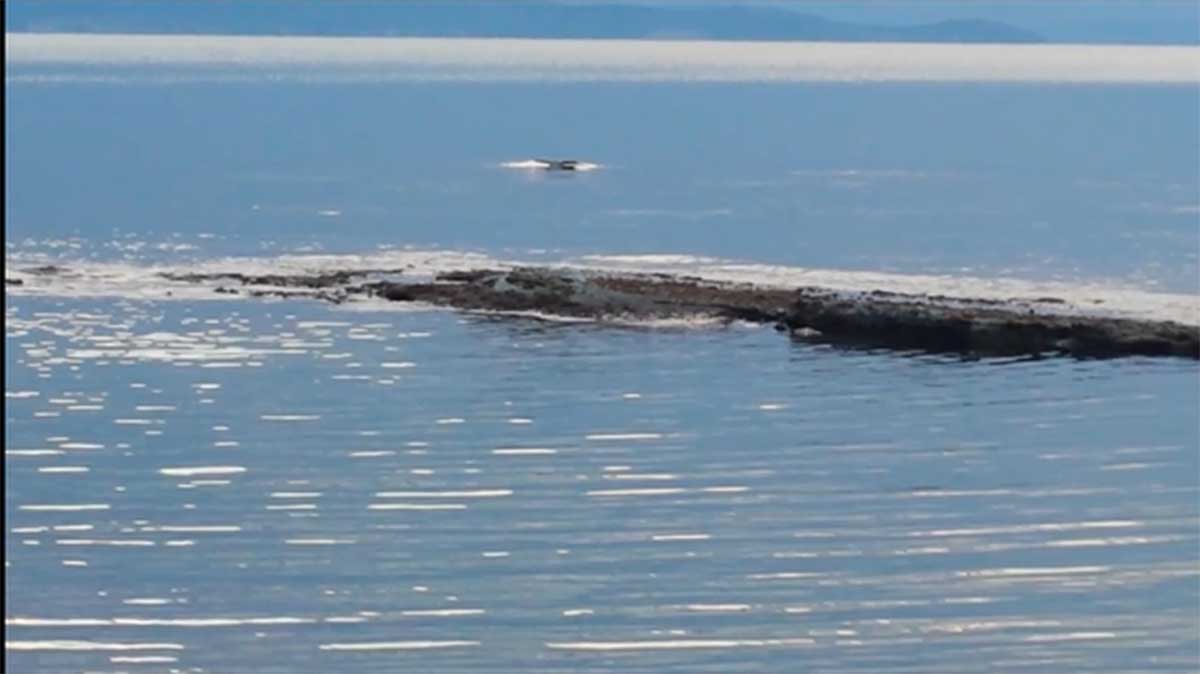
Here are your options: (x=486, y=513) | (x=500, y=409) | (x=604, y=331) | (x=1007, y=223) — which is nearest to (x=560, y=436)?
(x=500, y=409)

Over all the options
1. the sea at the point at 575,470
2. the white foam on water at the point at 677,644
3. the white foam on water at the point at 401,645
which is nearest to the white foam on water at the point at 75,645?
the sea at the point at 575,470

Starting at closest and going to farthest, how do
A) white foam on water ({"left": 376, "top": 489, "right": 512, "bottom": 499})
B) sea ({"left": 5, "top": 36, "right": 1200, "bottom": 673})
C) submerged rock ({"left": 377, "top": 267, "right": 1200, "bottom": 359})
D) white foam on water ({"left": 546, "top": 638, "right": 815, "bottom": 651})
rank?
white foam on water ({"left": 546, "top": 638, "right": 815, "bottom": 651})
sea ({"left": 5, "top": 36, "right": 1200, "bottom": 673})
white foam on water ({"left": 376, "top": 489, "right": 512, "bottom": 499})
submerged rock ({"left": 377, "top": 267, "right": 1200, "bottom": 359})

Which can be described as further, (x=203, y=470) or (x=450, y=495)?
(x=203, y=470)

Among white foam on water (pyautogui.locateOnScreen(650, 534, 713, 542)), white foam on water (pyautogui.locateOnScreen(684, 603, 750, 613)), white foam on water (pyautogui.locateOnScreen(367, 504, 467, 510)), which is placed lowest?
white foam on water (pyautogui.locateOnScreen(684, 603, 750, 613))

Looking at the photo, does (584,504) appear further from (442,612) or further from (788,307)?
(788,307)

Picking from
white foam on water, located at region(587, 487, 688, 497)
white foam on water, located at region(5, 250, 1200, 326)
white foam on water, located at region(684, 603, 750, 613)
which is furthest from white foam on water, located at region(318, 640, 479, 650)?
white foam on water, located at region(5, 250, 1200, 326)

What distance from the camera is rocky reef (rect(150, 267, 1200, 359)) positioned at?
40.7 m

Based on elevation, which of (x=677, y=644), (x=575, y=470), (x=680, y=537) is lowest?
(x=677, y=644)

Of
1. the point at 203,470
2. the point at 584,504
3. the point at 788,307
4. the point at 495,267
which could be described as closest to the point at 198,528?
the point at 203,470

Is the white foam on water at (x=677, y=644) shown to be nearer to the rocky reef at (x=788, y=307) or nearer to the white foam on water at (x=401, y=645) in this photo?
the white foam on water at (x=401, y=645)

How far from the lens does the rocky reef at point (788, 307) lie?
4069 cm

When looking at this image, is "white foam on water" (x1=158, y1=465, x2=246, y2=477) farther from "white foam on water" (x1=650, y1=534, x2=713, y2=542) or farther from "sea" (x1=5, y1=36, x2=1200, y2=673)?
"white foam on water" (x1=650, y1=534, x2=713, y2=542)

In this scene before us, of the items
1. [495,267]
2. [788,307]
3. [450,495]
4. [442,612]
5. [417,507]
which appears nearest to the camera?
[442,612]

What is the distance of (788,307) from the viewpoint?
45812mm
